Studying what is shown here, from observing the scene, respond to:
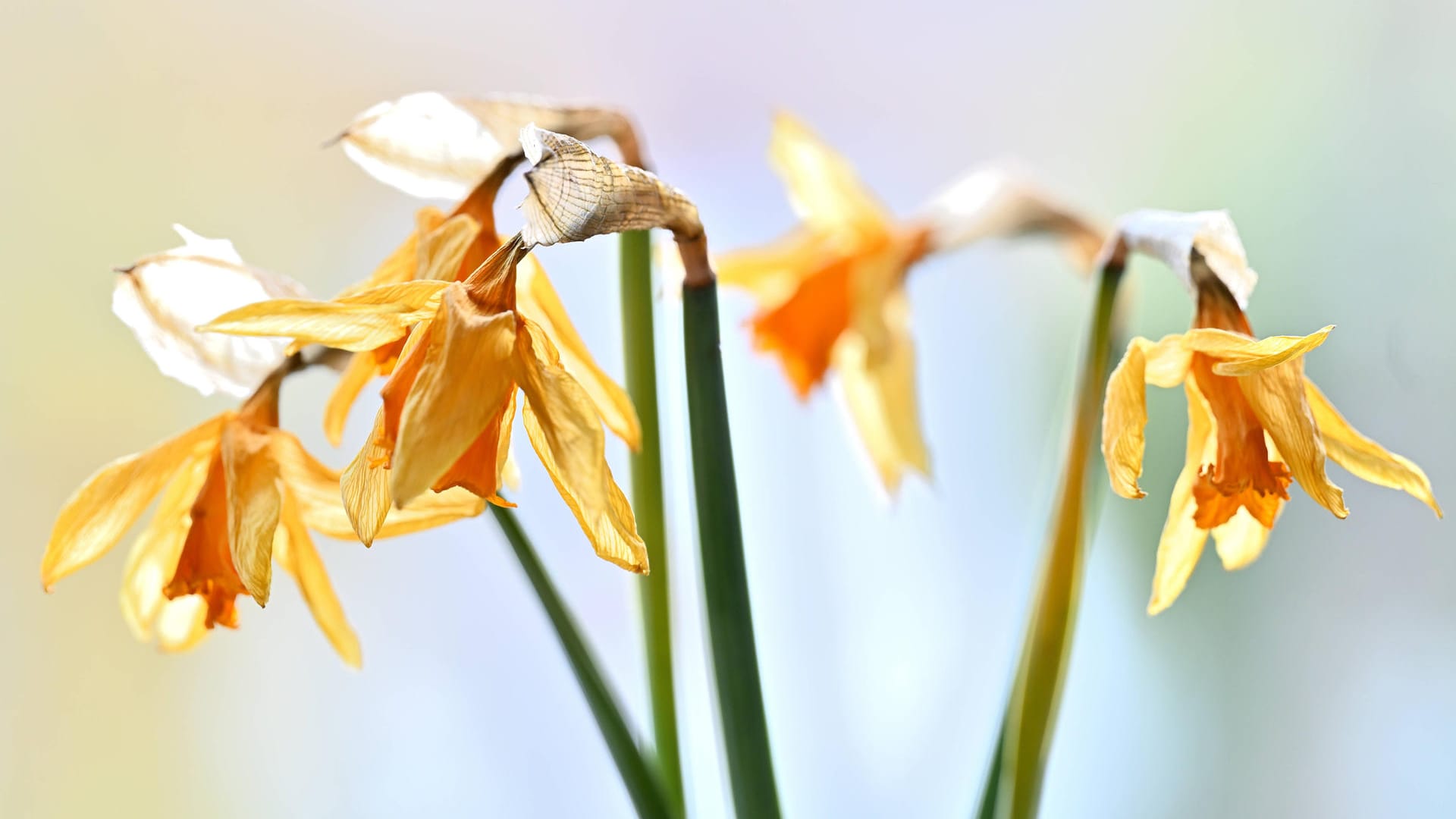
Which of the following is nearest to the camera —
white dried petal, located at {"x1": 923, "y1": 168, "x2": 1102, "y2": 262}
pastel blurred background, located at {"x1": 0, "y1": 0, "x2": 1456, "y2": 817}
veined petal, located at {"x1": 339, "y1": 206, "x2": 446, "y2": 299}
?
veined petal, located at {"x1": 339, "y1": 206, "x2": 446, "y2": 299}

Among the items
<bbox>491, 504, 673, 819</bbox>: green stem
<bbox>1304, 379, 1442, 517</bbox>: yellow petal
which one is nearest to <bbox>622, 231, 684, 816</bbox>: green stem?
<bbox>491, 504, 673, 819</bbox>: green stem

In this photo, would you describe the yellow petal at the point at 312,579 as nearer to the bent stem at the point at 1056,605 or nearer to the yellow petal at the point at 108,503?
the yellow petal at the point at 108,503

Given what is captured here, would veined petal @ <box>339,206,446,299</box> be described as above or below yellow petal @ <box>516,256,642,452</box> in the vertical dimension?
above

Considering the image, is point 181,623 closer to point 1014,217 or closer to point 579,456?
point 579,456

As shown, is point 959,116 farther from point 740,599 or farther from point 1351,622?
point 740,599

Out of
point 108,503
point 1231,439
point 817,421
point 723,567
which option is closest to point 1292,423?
point 1231,439

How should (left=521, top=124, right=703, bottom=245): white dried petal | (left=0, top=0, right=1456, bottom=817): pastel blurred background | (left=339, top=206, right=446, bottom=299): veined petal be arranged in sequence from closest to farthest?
(left=521, top=124, right=703, bottom=245): white dried petal, (left=339, top=206, right=446, bottom=299): veined petal, (left=0, top=0, right=1456, bottom=817): pastel blurred background

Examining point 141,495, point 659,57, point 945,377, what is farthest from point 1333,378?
point 141,495

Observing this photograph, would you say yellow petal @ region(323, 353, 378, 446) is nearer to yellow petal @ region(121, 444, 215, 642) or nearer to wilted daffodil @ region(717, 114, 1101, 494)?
yellow petal @ region(121, 444, 215, 642)

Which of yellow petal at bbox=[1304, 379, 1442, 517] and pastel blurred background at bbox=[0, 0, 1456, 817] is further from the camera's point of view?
pastel blurred background at bbox=[0, 0, 1456, 817]
